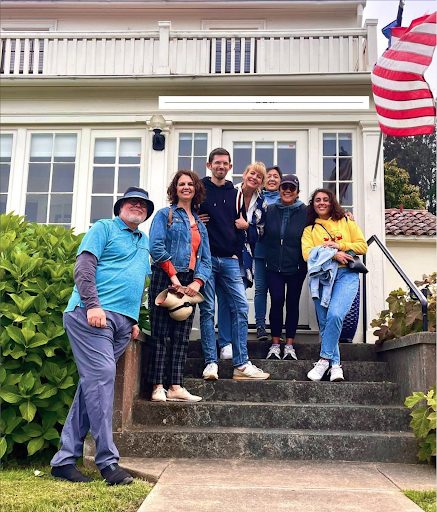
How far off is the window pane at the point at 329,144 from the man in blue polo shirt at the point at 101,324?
391 centimetres

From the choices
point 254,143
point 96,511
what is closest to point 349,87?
point 254,143

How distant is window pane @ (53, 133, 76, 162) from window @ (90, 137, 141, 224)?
313 millimetres

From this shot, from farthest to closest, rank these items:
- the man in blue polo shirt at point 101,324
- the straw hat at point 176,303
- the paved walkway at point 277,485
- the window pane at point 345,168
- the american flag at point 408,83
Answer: the window pane at point 345,168 < the american flag at point 408,83 < the straw hat at point 176,303 < the man in blue polo shirt at point 101,324 < the paved walkway at point 277,485

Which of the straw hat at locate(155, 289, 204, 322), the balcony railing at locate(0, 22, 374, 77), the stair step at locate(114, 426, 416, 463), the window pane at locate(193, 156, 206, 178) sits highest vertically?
the balcony railing at locate(0, 22, 374, 77)

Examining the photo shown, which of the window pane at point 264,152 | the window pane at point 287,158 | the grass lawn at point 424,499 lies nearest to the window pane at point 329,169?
the window pane at point 287,158

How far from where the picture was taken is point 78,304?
11.6ft

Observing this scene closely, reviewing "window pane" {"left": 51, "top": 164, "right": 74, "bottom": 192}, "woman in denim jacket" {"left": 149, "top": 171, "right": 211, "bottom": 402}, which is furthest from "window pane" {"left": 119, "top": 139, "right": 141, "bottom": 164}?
"woman in denim jacket" {"left": 149, "top": 171, "right": 211, "bottom": 402}

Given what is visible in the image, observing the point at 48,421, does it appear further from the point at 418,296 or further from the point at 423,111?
the point at 423,111

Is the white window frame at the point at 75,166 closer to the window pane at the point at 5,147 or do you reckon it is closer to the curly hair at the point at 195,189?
the window pane at the point at 5,147

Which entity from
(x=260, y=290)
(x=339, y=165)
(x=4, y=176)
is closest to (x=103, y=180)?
(x=4, y=176)

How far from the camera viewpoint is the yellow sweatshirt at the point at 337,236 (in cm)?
519

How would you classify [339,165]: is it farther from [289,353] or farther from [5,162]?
[5,162]

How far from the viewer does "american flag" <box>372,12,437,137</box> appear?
227 inches

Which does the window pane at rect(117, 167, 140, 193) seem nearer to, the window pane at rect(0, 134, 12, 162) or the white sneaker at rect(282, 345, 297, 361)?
the window pane at rect(0, 134, 12, 162)
